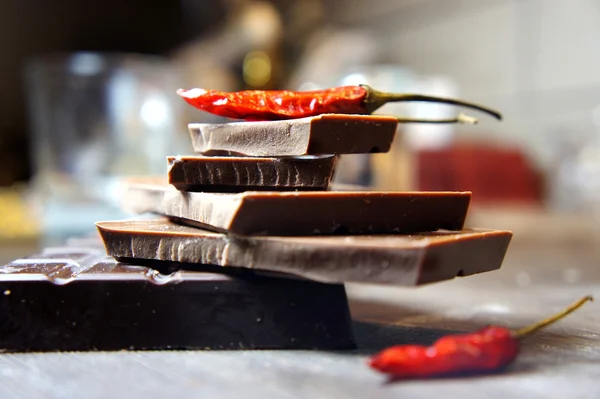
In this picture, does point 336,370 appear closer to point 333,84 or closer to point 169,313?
point 169,313

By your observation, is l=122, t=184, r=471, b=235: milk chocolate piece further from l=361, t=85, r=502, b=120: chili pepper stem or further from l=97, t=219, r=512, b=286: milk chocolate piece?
l=361, t=85, r=502, b=120: chili pepper stem

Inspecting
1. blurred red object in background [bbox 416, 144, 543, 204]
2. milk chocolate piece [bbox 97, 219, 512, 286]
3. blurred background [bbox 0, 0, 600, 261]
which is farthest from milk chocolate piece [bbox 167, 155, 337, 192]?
blurred red object in background [bbox 416, 144, 543, 204]

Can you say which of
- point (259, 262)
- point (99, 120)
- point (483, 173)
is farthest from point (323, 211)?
point (483, 173)

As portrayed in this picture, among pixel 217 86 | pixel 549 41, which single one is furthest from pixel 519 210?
pixel 217 86

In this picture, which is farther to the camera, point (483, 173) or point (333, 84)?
point (483, 173)

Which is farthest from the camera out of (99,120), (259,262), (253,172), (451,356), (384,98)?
(99,120)

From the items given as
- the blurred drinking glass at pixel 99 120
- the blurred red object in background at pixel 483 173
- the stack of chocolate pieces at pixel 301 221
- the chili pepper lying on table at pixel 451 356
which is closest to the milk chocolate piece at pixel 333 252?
the stack of chocolate pieces at pixel 301 221
